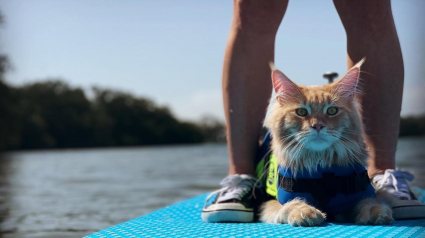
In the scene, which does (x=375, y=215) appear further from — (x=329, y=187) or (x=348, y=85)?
(x=348, y=85)

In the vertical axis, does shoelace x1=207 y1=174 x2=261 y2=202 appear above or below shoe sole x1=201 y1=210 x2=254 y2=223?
above

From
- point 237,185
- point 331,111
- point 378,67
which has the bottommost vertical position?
point 237,185

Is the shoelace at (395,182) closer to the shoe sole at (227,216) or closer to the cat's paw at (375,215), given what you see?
the cat's paw at (375,215)

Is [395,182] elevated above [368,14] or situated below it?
below

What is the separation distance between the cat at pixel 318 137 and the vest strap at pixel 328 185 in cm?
4

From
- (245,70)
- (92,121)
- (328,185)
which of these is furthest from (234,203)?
(92,121)

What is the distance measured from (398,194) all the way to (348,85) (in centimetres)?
61

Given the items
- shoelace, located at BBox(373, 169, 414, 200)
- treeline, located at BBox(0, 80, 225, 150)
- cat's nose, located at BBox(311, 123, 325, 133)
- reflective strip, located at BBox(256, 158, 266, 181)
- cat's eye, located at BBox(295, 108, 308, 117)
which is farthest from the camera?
treeline, located at BBox(0, 80, 225, 150)

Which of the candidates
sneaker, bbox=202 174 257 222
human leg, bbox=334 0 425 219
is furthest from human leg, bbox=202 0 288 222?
human leg, bbox=334 0 425 219

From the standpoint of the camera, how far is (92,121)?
166ft

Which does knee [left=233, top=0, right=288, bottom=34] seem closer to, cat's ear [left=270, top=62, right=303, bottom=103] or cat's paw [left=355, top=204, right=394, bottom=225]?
cat's ear [left=270, top=62, right=303, bottom=103]

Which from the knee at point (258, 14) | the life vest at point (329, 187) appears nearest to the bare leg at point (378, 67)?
the knee at point (258, 14)

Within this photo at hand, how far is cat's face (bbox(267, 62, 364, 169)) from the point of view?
173cm

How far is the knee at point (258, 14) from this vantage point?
7.18ft
